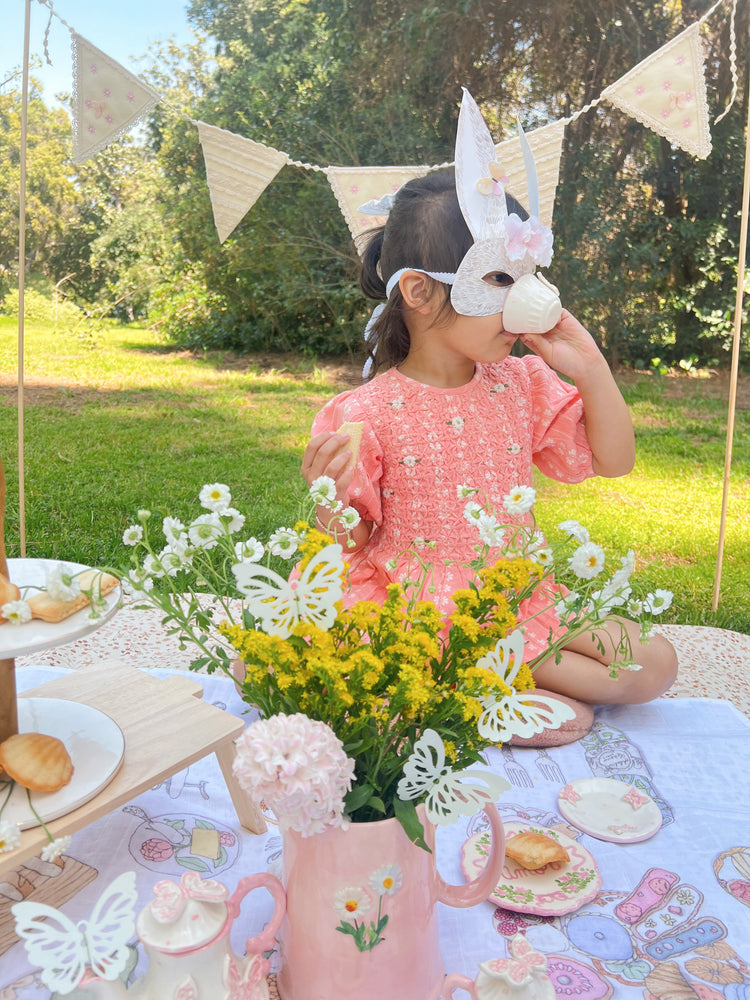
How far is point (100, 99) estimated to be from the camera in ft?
6.64

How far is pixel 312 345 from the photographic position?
676 centimetres

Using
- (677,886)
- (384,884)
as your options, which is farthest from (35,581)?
(677,886)

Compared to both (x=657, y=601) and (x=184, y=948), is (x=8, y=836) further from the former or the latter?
(x=657, y=601)

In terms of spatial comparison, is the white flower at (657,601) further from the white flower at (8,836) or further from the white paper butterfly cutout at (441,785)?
the white flower at (8,836)

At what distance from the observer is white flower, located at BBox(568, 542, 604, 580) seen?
80 centimetres

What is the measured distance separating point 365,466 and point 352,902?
0.88 meters

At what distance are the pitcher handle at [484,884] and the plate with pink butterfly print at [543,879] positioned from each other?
176 millimetres

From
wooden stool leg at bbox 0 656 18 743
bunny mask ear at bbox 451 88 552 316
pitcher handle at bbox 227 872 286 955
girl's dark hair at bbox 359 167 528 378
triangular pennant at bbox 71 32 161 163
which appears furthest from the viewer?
triangular pennant at bbox 71 32 161 163

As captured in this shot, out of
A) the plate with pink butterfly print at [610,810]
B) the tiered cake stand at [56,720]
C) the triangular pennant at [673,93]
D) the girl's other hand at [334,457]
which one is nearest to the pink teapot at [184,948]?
the tiered cake stand at [56,720]

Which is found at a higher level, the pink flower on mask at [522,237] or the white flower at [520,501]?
the pink flower on mask at [522,237]

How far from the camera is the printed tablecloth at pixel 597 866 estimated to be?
106 centimetres

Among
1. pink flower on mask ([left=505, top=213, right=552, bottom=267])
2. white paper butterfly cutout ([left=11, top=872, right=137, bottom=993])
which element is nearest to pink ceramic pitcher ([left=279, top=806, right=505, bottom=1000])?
white paper butterfly cutout ([left=11, top=872, right=137, bottom=993])

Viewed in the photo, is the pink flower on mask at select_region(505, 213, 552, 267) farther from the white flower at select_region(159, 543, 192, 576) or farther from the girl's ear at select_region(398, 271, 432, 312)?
the white flower at select_region(159, 543, 192, 576)

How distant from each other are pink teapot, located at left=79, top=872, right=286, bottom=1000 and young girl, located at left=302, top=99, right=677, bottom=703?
0.81 metres
